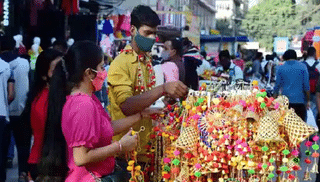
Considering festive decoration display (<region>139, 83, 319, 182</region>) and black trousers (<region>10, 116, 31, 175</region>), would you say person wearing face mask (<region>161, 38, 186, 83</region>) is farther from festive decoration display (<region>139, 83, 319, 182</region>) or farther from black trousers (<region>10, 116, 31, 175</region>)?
festive decoration display (<region>139, 83, 319, 182</region>)

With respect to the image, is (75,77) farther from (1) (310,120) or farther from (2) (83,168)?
(1) (310,120)

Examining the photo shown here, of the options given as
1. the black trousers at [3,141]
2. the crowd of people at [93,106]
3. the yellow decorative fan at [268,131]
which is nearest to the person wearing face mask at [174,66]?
the crowd of people at [93,106]

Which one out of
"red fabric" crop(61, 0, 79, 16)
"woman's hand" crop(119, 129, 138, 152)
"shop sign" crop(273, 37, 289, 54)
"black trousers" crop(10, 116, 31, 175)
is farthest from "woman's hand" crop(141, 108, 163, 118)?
"shop sign" crop(273, 37, 289, 54)

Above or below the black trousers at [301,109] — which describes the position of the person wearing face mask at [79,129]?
above

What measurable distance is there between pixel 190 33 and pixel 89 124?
18710 mm

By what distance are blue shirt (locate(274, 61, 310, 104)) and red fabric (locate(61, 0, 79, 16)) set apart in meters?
6.50

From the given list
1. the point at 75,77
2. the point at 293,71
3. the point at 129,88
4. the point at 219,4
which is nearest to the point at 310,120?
the point at 293,71

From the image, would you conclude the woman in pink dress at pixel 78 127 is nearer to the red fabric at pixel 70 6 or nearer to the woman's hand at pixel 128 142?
the woman's hand at pixel 128 142

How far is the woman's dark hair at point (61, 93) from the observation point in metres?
3.92

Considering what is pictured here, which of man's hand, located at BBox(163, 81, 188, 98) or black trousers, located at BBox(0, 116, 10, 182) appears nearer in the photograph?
man's hand, located at BBox(163, 81, 188, 98)

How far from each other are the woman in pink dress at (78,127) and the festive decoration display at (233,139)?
568 millimetres

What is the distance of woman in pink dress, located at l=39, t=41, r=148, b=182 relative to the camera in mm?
3756

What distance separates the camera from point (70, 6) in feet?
51.8

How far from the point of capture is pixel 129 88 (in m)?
4.67
